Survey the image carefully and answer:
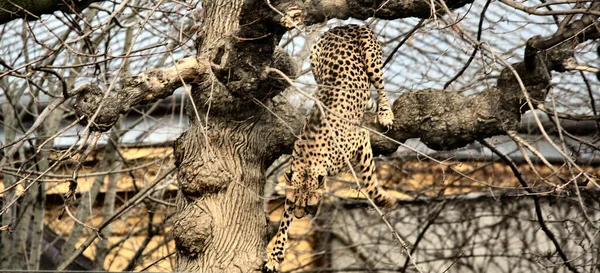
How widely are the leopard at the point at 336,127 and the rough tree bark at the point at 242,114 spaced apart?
150mm

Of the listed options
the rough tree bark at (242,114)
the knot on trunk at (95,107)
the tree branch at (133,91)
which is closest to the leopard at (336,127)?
the rough tree bark at (242,114)

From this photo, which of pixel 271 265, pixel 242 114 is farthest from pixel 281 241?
pixel 242 114

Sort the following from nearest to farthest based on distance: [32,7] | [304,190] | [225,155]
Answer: [304,190] < [225,155] < [32,7]

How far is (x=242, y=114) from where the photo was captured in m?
4.68

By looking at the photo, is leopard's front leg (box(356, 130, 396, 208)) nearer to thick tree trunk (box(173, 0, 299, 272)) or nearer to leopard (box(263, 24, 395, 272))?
leopard (box(263, 24, 395, 272))

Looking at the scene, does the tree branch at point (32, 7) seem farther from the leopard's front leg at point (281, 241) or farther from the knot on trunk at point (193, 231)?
the leopard's front leg at point (281, 241)

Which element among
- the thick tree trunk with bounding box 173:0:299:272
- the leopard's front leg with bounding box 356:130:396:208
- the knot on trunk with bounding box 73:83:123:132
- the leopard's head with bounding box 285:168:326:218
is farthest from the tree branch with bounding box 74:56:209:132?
the leopard's front leg with bounding box 356:130:396:208

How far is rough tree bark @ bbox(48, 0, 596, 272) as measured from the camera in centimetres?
439

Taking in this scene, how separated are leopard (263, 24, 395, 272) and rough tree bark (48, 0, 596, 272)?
150mm

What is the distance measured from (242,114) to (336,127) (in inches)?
26.8

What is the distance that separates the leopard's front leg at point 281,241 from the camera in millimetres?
4152

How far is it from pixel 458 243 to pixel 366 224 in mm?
1012

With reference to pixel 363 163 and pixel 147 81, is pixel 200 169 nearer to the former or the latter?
pixel 147 81

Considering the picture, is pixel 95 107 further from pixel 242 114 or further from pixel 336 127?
pixel 336 127
